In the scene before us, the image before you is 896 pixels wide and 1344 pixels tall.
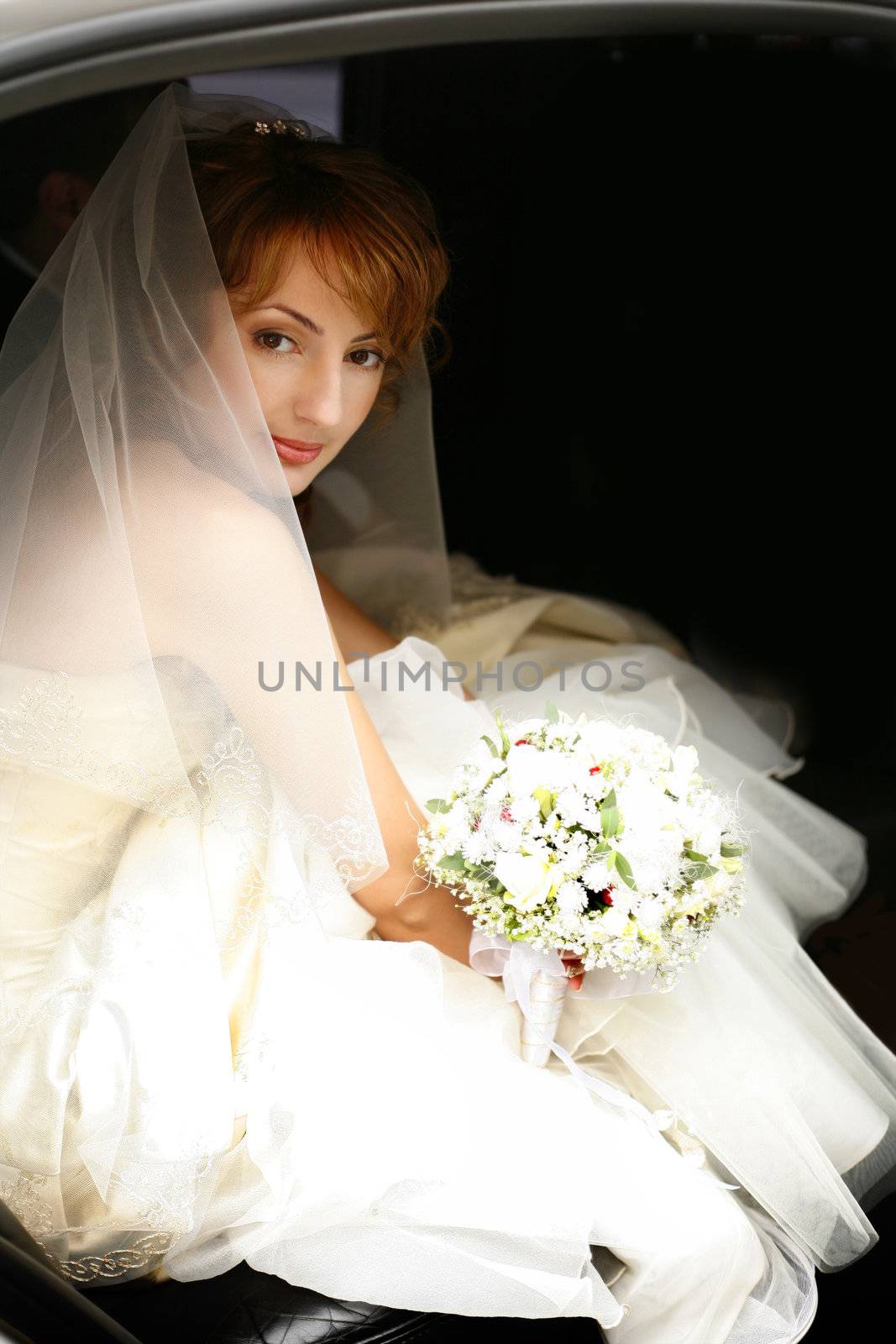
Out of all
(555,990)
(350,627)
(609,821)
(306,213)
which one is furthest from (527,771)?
(350,627)

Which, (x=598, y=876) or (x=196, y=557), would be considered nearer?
(x=598, y=876)

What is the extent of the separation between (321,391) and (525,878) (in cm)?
84

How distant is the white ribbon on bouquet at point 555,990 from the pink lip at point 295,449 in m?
0.84

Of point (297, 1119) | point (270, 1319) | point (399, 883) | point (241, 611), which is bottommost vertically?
point (270, 1319)

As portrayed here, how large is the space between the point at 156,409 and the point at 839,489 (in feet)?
6.73

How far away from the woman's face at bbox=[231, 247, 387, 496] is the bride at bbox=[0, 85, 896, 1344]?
0.03 feet

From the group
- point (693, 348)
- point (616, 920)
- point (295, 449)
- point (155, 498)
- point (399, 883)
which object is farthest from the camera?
point (693, 348)

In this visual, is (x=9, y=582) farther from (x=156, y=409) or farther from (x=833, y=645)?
(x=833, y=645)

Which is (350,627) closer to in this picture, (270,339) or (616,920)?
(270,339)

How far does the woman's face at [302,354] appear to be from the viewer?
5.07 ft

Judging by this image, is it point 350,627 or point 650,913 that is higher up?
point 350,627

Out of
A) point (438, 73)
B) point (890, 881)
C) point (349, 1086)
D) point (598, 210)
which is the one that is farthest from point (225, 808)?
point (598, 210)

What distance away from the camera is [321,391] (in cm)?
161

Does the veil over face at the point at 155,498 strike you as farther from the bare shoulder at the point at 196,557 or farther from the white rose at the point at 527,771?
the white rose at the point at 527,771
